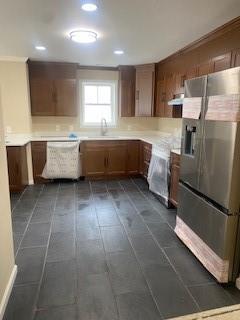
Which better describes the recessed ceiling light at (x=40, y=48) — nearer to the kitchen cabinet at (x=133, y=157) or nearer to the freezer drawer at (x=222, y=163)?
the kitchen cabinet at (x=133, y=157)

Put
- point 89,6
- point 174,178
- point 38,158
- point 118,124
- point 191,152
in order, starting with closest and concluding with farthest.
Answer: point 89,6 < point 191,152 < point 174,178 < point 38,158 < point 118,124

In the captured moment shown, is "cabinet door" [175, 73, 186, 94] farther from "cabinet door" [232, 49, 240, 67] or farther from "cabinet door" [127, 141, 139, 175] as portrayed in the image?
"cabinet door" [127, 141, 139, 175]

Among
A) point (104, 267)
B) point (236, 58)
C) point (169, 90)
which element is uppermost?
point (236, 58)

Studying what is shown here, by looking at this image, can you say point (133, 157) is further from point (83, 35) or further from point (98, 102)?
point (83, 35)

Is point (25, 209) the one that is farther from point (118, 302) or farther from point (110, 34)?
point (110, 34)

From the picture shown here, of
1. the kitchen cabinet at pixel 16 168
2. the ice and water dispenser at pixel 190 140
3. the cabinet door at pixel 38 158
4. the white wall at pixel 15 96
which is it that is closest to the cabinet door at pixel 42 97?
the white wall at pixel 15 96

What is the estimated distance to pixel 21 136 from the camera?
4.77 m

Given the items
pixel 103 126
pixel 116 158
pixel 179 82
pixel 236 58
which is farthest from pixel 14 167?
pixel 236 58

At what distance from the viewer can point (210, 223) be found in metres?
2.12

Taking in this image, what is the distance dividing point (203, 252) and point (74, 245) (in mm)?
1333

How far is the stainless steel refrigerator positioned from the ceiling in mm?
740

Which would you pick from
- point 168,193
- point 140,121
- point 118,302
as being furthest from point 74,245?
point 140,121

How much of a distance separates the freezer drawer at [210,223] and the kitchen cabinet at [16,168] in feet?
9.57

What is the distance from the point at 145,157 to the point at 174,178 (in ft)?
4.85
